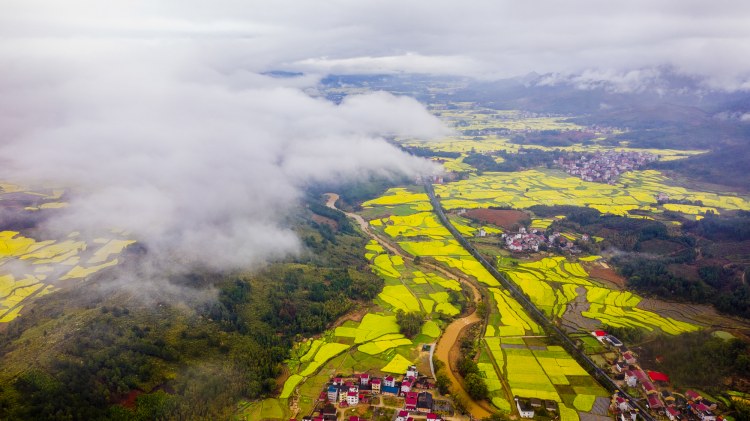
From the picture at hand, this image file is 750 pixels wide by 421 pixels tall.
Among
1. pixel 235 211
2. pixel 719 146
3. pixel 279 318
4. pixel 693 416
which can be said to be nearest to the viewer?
pixel 693 416

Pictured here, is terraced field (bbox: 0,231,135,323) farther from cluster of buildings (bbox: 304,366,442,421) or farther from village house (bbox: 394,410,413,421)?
village house (bbox: 394,410,413,421)

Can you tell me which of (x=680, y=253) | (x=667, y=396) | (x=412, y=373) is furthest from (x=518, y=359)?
(x=680, y=253)

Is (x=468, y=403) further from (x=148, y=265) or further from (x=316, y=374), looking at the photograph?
(x=148, y=265)

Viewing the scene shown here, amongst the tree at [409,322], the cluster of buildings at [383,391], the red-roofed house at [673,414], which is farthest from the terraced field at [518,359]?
the tree at [409,322]

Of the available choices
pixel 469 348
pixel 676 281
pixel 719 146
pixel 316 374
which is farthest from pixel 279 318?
pixel 719 146

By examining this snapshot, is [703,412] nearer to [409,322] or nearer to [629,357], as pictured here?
[629,357]

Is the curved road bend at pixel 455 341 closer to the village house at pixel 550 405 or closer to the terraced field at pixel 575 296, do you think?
the village house at pixel 550 405

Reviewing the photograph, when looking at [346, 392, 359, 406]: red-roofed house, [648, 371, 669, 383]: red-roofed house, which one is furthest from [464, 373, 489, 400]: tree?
[648, 371, 669, 383]: red-roofed house
